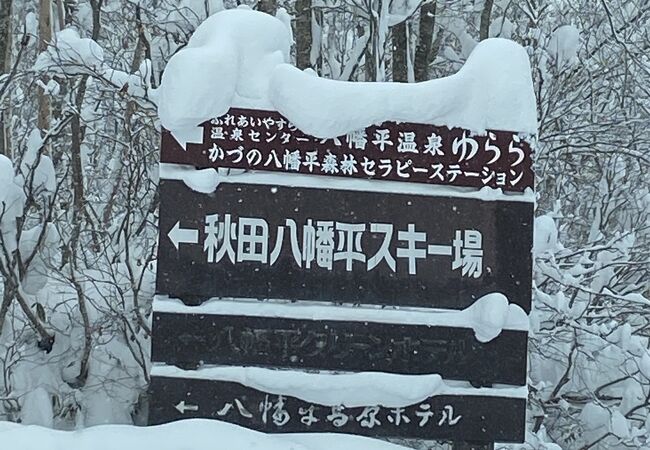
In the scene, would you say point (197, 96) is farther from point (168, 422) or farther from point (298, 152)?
point (168, 422)

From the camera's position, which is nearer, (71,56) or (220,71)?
(220,71)

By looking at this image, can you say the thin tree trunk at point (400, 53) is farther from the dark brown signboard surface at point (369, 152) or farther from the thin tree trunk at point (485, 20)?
the dark brown signboard surface at point (369, 152)

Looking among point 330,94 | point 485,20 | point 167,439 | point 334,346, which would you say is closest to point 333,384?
point 334,346

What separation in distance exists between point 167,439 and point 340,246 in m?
1.04

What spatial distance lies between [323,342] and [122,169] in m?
3.09

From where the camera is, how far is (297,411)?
3.44 m

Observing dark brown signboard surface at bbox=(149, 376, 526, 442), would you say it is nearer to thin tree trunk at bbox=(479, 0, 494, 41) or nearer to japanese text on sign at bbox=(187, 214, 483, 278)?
japanese text on sign at bbox=(187, 214, 483, 278)

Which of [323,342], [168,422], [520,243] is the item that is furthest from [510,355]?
[168,422]

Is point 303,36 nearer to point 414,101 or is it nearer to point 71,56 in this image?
point 71,56

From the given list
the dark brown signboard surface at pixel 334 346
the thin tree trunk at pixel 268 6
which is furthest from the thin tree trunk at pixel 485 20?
the dark brown signboard surface at pixel 334 346

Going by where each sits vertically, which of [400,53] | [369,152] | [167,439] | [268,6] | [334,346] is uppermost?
[268,6]

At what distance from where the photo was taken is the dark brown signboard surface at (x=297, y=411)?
343 centimetres

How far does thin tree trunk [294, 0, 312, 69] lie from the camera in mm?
6430

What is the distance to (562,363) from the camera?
17.5 feet
